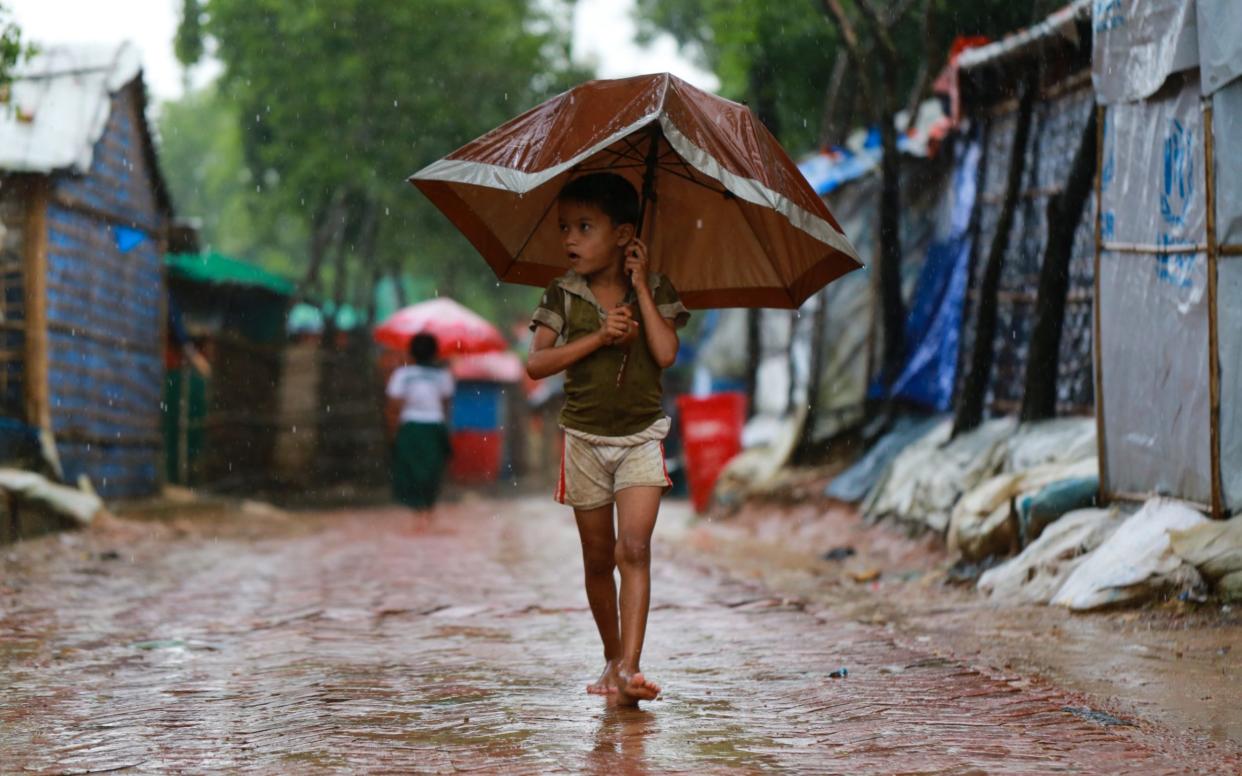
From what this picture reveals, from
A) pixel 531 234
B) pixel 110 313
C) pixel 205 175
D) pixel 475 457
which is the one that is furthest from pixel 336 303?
pixel 205 175

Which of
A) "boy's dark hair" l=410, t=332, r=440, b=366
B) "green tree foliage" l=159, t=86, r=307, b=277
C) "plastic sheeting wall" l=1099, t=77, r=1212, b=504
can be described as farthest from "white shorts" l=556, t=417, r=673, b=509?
"green tree foliage" l=159, t=86, r=307, b=277

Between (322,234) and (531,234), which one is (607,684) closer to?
(531,234)

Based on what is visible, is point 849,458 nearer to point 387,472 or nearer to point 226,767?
point 226,767

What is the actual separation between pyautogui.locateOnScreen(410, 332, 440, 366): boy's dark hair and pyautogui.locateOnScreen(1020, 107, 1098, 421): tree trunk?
624 cm

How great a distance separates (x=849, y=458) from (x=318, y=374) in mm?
11920

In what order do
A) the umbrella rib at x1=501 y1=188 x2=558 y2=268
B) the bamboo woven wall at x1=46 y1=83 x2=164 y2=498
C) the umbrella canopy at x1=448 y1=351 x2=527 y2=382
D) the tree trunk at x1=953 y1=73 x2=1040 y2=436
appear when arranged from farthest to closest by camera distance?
the umbrella canopy at x1=448 y1=351 x2=527 y2=382 < the bamboo woven wall at x1=46 y1=83 x2=164 y2=498 < the tree trunk at x1=953 y1=73 x2=1040 y2=436 < the umbrella rib at x1=501 y1=188 x2=558 y2=268

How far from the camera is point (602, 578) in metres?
4.82

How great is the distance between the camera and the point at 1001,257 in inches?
440

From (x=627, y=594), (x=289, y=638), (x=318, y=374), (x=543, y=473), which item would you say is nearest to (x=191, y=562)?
(x=289, y=638)

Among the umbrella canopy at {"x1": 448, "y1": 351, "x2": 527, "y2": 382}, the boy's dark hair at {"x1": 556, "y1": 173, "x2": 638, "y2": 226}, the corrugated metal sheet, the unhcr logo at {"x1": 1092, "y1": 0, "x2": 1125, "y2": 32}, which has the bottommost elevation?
the boy's dark hair at {"x1": 556, "y1": 173, "x2": 638, "y2": 226}

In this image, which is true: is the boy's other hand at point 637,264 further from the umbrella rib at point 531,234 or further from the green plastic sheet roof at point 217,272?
the green plastic sheet roof at point 217,272

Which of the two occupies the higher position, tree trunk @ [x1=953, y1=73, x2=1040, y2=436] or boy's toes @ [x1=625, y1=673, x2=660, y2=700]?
tree trunk @ [x1=953, y1=73, x2=1040, y2=436]

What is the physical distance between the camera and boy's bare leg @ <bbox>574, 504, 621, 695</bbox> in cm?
471

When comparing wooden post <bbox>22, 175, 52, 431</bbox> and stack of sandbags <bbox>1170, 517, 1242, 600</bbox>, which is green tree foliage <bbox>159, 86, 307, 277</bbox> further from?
stack of sandbags <bbox>1170, 517, 1242, 600</bbox>
